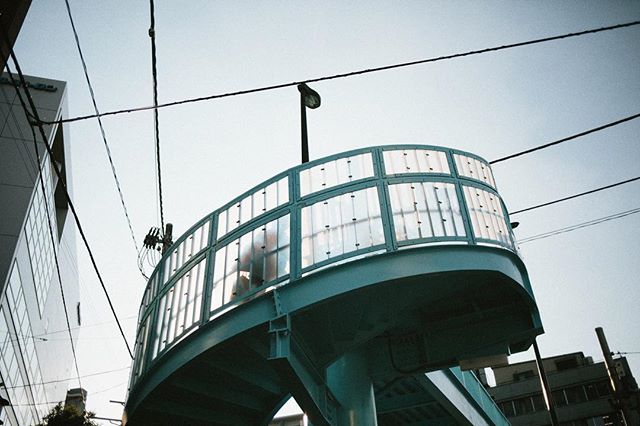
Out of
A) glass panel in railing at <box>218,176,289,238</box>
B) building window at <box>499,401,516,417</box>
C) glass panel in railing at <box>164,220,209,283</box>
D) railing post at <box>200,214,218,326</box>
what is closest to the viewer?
railing post at <box>200,214,218,326</box>

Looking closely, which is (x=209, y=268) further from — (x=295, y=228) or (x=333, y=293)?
(x=333, y=293)

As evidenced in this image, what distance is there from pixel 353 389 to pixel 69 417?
768 cm

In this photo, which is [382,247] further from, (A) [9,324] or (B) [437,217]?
(A) [9,324]

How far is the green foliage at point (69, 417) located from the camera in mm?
13435

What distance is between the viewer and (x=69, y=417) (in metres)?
13.5

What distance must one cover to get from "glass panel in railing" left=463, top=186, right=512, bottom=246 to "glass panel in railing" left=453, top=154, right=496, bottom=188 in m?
0.39

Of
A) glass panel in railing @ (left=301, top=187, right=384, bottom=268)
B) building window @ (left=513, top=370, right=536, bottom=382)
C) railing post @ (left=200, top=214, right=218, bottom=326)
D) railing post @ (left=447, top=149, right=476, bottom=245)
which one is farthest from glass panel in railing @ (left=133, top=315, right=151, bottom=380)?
building window @ (left=513, top=370, right=536, bottom=382)

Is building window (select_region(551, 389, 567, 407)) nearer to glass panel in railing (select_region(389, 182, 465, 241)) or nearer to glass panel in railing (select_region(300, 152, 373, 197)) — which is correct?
glass panel in railing (select_region(389, 182, 465, 241))

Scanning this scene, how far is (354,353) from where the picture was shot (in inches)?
487

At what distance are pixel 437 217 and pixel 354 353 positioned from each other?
4407 mm

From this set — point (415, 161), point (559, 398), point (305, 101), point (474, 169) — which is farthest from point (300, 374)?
point (559, 398)

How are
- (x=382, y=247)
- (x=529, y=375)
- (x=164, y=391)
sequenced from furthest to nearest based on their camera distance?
(x=529, y=375), (x=164, y=391), (x=382, y=247)

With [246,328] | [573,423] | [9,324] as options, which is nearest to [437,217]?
[246,328]

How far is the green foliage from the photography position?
529 inches
